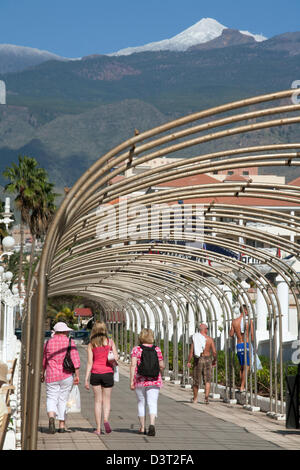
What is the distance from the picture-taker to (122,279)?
70.7ft

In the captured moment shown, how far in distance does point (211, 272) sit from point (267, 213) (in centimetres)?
521

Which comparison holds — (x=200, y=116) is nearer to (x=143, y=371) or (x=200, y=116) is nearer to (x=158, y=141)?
(x=158, y=141)

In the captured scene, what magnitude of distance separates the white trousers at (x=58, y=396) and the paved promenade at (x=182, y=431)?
31cm

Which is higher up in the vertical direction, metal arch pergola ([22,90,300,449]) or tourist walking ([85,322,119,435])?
metal arch pergola ([22,90,300,449])

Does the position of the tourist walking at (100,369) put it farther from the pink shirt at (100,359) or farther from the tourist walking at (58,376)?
the tourist walking at (58,376)

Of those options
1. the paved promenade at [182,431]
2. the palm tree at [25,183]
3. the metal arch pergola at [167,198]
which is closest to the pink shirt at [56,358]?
the metal arch pergola at [167,198]

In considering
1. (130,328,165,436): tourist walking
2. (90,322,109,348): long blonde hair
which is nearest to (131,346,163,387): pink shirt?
(130,328,165,436): tourist walking

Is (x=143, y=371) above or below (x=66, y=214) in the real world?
below

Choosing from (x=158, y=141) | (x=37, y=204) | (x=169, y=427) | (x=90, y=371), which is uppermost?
(x=37, y=204)

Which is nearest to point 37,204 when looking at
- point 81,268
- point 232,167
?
point 81,268

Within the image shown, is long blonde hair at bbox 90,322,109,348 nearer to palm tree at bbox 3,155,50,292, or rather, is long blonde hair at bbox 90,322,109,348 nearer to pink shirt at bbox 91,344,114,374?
pink shirt at bbox 91,344,114,374

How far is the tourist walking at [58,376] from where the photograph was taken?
35.1 feet

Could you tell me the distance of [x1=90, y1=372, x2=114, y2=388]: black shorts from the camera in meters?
10.7
